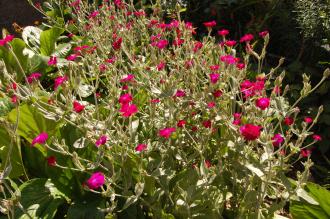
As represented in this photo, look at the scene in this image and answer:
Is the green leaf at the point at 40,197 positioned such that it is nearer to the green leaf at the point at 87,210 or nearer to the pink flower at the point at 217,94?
the green leaf at the point at 87,210

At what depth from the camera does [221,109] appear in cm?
190

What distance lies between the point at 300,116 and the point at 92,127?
76.7 inches

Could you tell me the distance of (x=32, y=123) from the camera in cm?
213

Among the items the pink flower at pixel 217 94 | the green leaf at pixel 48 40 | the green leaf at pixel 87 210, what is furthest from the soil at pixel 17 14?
the pink flower at pixel 217 94

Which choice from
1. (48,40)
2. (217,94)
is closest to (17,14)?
(48,40)

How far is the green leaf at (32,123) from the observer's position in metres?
2.10

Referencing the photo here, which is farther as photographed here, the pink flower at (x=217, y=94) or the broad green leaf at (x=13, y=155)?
the broad green leaf at (x=13, y=155)

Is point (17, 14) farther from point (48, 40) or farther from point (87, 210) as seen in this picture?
point (87, 210)

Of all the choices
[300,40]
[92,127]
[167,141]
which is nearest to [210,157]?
[167,141]

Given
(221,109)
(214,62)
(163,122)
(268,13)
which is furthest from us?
(268,13)

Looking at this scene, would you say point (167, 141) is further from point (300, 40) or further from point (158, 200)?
point (300, 40)

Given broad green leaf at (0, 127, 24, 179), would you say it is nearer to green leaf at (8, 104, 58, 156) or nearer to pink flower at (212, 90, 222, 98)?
green leaf at (8, 104, 58, 156)

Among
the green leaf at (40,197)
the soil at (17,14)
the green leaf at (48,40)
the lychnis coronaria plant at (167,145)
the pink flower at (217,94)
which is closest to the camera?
the lychnis coronaria plant at (167,145)

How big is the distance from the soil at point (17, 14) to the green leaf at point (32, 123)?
433 cm
